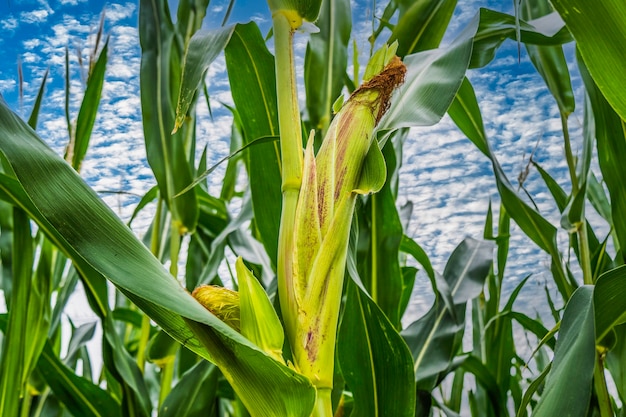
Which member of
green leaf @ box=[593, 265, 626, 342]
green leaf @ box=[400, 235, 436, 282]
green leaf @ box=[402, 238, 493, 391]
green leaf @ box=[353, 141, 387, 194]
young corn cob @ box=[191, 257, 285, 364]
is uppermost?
green leaf @ box=[353, 141, 387, 194]

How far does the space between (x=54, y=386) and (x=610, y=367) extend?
0.75 m

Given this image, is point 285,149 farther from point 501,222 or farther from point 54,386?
point 501,222

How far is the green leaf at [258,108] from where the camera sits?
70cm

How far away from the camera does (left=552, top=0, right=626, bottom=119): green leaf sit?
0.35 m

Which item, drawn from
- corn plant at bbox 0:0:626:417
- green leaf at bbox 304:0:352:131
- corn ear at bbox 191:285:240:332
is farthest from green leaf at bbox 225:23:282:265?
corn ear at bbox 191:285:240:332

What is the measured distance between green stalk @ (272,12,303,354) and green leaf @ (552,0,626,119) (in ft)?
0.56

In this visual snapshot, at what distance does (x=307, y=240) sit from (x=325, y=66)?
543 mm

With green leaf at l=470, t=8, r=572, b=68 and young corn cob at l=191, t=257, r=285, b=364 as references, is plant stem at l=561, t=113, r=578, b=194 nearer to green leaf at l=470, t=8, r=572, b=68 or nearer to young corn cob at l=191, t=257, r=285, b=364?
green leaf at l=470, t=8, r=572, b=68

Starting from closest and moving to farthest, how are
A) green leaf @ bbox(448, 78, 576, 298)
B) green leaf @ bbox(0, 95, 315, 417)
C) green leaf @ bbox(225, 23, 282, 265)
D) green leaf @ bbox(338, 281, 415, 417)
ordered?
green leaf @ bbox(0, 95, 315, 417) < green leaf @ bbox(338, 281, 415, 417) < green leaf @ bbox(225, 23, 282, 265) < green leaf @ bbox(448, 78, 576, 298)

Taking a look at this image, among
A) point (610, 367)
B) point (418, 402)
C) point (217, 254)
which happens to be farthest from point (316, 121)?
point (610, 367)

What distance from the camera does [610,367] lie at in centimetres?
75

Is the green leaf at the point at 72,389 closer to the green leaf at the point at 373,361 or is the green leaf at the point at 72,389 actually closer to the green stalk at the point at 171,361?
the green stalk at the point at 171,361

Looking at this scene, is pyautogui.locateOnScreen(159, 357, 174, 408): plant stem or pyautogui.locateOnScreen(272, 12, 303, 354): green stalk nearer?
pyautogui.locateOnScreen(272, 12, 303, 354): green stalk

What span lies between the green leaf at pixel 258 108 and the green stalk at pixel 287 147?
0.32m
